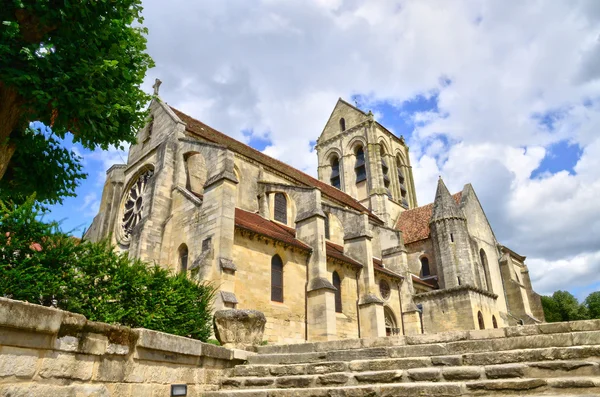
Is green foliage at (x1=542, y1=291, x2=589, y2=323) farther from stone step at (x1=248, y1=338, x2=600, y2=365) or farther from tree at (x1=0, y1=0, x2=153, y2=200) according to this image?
tree at (x1=0, y1=0, x2=153, y2=200)

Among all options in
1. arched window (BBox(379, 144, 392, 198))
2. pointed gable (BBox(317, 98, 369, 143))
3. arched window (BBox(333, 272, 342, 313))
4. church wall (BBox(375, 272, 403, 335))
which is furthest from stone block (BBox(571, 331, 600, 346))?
pointed gable (BBox(317, 98, 369, 143))

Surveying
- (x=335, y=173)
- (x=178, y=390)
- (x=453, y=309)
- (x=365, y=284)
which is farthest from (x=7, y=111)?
(x=335, y=173)

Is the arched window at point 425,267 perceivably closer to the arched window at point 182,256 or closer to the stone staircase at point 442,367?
the arched window at point 182,256

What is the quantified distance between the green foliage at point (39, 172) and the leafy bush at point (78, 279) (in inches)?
171

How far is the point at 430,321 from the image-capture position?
22.7 metres

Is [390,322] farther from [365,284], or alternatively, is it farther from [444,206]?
[444,206]

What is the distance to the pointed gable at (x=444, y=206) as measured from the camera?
26.0m

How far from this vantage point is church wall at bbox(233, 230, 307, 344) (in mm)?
14102

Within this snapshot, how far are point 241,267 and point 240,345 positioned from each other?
6.91 meters

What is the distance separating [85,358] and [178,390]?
1565mm

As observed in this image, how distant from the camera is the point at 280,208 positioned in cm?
2078

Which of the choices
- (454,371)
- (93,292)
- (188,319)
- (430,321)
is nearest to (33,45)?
(93,292)

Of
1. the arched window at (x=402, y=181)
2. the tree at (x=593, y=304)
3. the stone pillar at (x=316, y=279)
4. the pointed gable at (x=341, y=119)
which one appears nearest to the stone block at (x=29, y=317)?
the stone pillar at (x=316, y=279)

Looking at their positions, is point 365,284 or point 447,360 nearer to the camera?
point 447,360
